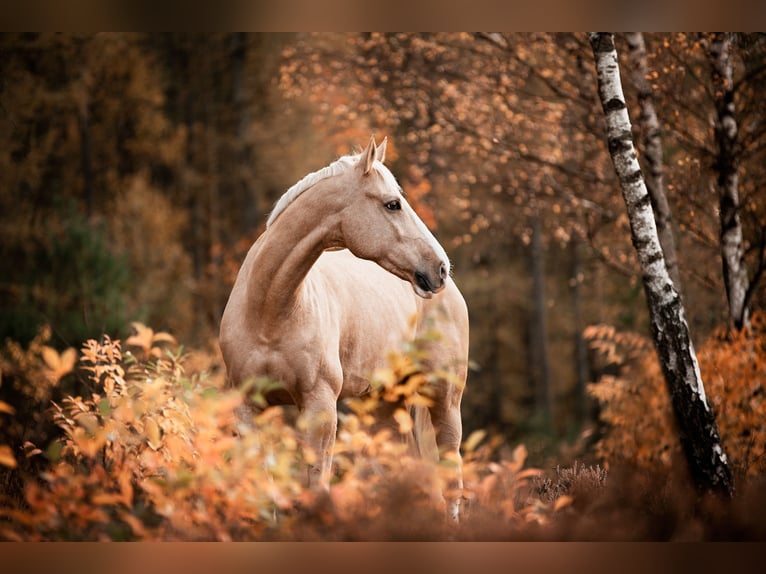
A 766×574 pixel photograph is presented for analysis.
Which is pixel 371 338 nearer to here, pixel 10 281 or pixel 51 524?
pixel 51 524

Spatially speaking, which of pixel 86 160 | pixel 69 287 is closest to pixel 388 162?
pixel 86 160

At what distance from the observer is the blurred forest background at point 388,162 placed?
7969mm

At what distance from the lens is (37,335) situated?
7770 millimetres

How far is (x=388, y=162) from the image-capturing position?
1256cm

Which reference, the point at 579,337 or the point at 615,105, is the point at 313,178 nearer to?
the point at 615,105

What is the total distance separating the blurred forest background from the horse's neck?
2660 millimetres

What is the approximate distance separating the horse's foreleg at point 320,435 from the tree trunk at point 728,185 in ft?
11.9

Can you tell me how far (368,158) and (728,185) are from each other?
361 cm

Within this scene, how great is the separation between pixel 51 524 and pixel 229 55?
1120 centimetres

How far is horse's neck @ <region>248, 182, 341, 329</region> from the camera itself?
4547 mm

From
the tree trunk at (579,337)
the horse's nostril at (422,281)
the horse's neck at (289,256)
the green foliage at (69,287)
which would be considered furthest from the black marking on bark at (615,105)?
the tree trunk at (579,337)

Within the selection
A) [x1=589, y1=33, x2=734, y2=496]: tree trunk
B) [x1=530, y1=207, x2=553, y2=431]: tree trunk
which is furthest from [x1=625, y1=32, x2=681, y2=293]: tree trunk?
[x1=530, y1=207, x2=553, y2=431]: tree trunk
